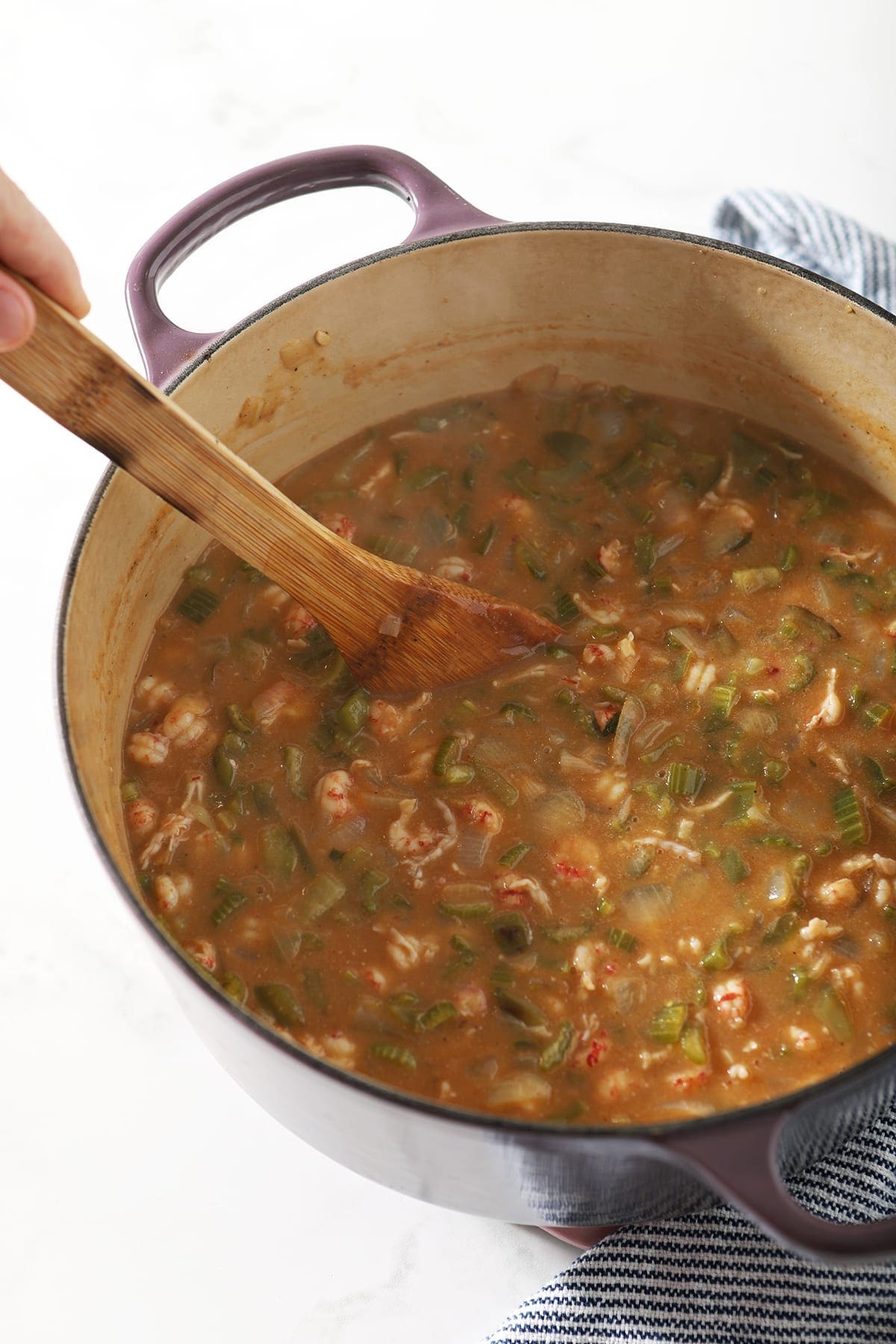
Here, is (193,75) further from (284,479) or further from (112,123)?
(284,479)

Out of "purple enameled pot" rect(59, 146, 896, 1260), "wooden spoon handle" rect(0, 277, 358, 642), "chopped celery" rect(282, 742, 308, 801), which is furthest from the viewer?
"chopped celery" rect(282, 742, 308, 801)

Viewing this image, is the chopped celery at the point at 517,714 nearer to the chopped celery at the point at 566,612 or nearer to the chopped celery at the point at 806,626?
the chopped celery at the point at 566,612

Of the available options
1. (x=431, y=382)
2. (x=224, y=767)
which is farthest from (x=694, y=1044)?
(x=431, y=382)

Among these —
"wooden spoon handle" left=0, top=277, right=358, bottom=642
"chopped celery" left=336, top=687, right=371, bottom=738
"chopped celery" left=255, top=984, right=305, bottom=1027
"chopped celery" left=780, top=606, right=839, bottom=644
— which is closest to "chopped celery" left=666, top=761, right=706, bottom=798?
"chopped celery" left=780, top=606, right=839, bottom=644

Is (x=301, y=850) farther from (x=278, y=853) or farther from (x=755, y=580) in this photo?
(x=755, y=580)

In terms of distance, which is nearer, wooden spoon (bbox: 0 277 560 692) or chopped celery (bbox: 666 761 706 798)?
wooden spoon (bbox: 0 277 560 692)

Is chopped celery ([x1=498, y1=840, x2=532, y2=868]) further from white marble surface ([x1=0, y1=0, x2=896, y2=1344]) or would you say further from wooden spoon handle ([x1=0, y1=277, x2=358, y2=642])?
white marble surface ([x1=0, y1=0, x2=896, y2=1344])

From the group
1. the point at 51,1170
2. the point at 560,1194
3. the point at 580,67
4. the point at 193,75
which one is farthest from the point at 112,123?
the point at 560,1194

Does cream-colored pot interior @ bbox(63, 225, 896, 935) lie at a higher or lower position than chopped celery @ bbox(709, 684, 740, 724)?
higher
